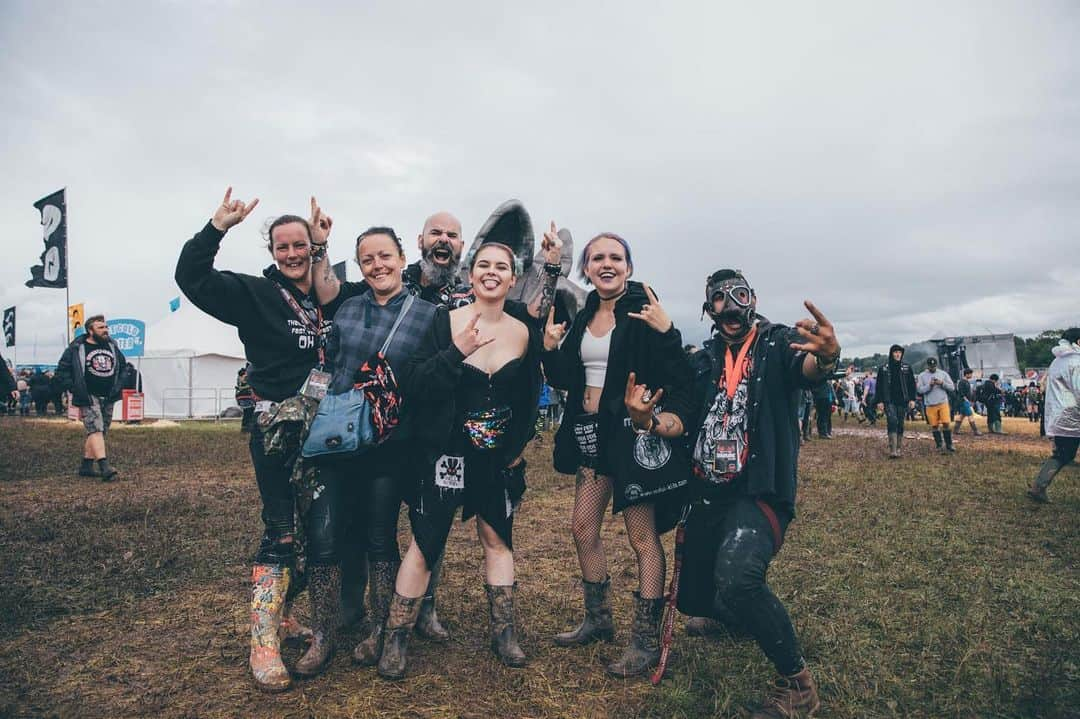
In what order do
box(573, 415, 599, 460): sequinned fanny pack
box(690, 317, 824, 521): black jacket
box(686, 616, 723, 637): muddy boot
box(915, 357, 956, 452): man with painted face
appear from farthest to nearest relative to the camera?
1. box(915, 357, 956, 452): man with painted face
2. box(686, 616, 723, 637): muddy boot
3. box(573, 415, 599, 460): sequinned fanny pack
4. box(690, 317, 824, 521): black jacket

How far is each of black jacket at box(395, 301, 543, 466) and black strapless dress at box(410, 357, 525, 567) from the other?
50mm

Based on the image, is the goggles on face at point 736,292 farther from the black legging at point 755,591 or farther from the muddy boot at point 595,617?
the muddy boot at point 595,617

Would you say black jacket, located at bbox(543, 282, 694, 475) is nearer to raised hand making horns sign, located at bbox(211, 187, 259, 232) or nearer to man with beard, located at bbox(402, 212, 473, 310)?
man with beard, located at bbox(402, 212, 473, 310)

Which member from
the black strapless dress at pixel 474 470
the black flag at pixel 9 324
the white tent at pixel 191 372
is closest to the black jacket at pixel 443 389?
the black strapless dress at pixel 474 470

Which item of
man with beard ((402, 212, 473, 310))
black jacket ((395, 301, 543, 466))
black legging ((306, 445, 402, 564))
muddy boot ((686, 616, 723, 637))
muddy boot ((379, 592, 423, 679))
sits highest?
man with beard ((402, 212, 473, 310))

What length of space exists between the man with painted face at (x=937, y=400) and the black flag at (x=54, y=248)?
21602mm

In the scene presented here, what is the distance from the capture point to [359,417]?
10.3 feet

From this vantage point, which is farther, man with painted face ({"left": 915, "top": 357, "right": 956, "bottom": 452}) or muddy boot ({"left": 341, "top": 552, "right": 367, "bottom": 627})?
man with painted face ({"left": 915, "top": 357, "right": 956, "bottom": 452})

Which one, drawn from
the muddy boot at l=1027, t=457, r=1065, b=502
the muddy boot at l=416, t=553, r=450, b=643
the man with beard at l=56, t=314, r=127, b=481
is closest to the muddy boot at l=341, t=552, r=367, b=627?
the muddy boot at l=416, t=553, r=450, b=643

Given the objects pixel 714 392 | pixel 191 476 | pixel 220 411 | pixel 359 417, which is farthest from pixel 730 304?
pixel 220 411

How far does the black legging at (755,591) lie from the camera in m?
2.81

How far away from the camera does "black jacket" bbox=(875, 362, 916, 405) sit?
12586 millimetres

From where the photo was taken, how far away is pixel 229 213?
3.21 metres

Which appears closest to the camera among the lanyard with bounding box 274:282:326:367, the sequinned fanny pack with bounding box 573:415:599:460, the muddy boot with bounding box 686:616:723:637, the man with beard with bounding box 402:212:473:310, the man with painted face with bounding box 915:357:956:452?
the lanyard with bounding box 274:282:326:367
